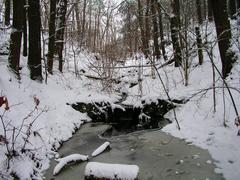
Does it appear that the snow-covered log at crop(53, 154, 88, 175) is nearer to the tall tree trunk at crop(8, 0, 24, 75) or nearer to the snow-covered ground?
the snow-covered ground

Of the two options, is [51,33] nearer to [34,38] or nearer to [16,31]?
[34,38]

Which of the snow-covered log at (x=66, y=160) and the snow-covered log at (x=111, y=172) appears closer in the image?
the snow-covered log at (x=111, y=172)

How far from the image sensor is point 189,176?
18.2 feet

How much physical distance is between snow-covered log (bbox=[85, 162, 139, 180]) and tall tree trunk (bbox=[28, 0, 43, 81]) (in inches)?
255

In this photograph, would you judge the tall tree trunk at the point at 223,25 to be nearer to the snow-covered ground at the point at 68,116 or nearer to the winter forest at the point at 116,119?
the winter forest at the point at 116,119

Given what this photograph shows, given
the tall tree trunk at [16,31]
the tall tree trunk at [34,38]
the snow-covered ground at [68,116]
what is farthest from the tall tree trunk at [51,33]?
the tall tree trunk at [16,31]

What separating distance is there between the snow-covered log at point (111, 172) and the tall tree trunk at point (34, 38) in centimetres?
648

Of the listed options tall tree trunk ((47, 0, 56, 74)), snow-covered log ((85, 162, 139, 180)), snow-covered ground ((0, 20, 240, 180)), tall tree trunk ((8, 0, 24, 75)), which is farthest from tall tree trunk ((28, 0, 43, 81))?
snow-covered log ((85, 162, 139, 180))

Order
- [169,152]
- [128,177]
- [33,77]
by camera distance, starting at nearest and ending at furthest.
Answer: [128,177]
[169,152]
[33,77]

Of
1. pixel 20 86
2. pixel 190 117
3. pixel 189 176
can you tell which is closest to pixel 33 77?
pixel 20 86

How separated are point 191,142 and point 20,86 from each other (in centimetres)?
578

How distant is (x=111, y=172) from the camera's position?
538 cm

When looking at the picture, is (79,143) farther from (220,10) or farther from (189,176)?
(220,10)

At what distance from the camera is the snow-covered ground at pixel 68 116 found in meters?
6.02
